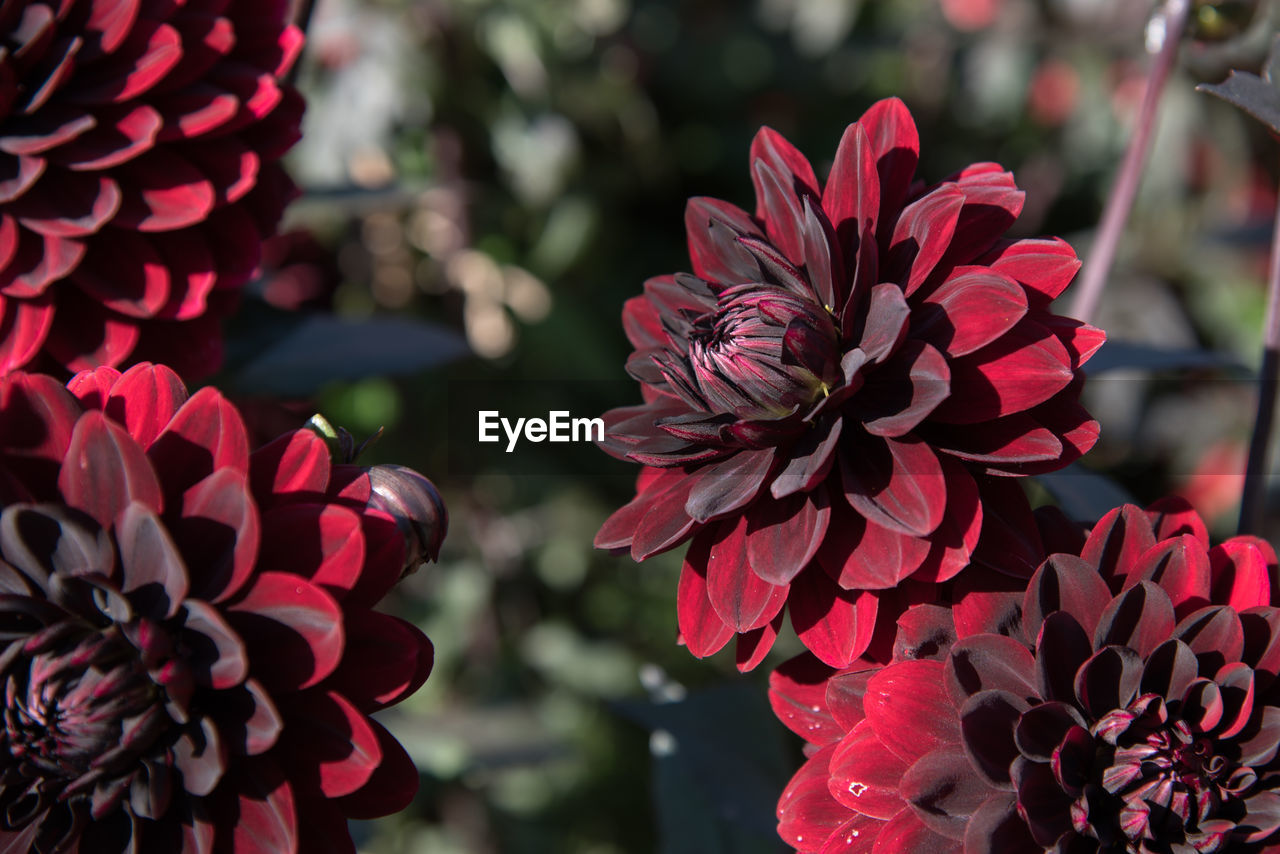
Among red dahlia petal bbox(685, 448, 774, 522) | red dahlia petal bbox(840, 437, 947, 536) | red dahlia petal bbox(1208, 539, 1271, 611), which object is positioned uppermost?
red dahlia petal bbox(840, 437, 947, 536)

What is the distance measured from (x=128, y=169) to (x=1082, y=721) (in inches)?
24.6

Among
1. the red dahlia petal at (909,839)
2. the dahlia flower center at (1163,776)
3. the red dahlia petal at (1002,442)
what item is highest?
the red dahlia petal at (1002,442)

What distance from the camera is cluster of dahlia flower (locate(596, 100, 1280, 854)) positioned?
428 millimetres

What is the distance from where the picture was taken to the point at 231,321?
808 millimetres

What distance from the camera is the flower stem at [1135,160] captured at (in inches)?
28.4

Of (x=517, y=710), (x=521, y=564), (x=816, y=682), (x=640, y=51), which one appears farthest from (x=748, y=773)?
(x=640, y=51)

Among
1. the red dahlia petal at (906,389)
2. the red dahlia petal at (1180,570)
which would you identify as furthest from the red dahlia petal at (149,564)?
the red dahlia petal at (1180,570)

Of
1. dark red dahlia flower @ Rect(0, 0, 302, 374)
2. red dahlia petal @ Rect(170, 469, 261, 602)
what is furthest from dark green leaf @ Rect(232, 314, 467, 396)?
red dahlia petal @ Rect(170, 469, 261, 602)

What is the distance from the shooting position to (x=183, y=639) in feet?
1.43

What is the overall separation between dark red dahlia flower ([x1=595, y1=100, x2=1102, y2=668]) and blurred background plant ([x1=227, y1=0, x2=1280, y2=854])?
606mm

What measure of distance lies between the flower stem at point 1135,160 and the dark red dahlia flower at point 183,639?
57 cm

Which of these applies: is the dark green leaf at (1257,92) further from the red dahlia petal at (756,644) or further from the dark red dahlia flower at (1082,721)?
the red dahlia petal at (756,644)

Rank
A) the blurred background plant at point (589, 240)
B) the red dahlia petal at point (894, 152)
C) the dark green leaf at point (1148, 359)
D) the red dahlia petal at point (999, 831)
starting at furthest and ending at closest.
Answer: the blurred background plant at point (589, 240)
the dark green leaf at point (1148, 359)
the red dahlia petal at point (894, 152)
the red dahlia petal at point (999, 831)

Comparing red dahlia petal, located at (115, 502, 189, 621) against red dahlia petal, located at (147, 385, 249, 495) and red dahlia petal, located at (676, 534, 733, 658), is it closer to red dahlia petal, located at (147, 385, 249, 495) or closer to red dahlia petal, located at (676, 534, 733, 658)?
red dahlia petal, located at (147, 385, 249, 495)
